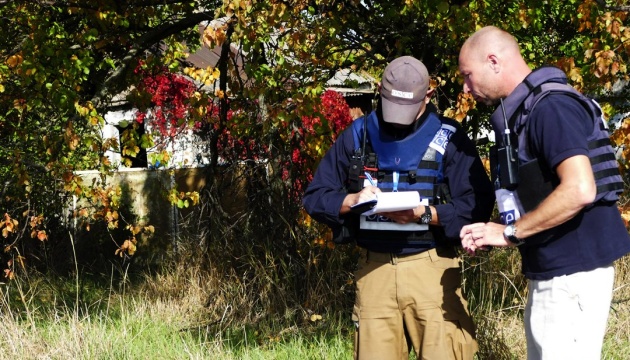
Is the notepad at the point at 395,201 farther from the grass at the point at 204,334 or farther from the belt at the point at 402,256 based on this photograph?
the grass at the point at 204,334

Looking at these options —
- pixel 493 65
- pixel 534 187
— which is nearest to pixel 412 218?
pixel 534 187

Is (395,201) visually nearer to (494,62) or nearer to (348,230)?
(348,230)

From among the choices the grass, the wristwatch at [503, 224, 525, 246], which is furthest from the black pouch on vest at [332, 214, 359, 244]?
the grass

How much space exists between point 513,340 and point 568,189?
9.22ft

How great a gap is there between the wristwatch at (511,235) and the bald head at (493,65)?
0.51 meters

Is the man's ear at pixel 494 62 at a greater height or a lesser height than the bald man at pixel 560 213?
greater

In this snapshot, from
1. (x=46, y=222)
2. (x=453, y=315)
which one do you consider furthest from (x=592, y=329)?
(x=46, y=222)

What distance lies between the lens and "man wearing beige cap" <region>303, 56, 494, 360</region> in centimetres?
367

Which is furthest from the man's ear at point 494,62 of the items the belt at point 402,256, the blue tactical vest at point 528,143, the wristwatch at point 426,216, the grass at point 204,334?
the grass at point 204,334

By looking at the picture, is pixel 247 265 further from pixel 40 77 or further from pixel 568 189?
pixel 568 189

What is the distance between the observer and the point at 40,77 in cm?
629

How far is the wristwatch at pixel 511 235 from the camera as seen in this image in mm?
3081

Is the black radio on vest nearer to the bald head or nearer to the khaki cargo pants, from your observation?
the bald head

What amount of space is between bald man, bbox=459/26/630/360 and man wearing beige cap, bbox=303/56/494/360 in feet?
1.73
